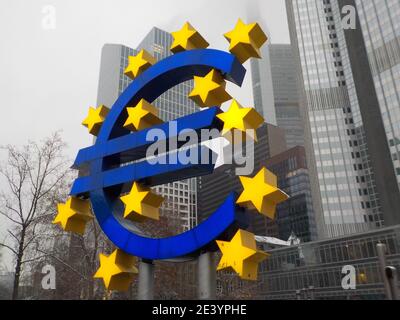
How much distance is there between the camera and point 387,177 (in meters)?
95.4

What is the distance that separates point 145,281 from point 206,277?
2112 millimetres

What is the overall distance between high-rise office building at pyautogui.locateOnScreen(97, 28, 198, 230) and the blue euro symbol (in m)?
78.2

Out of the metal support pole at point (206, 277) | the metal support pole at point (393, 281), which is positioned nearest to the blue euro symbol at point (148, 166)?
the metal support pole at point (206, 277)

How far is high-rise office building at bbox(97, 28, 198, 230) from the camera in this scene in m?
116

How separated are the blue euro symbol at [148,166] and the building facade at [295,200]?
121869 millimetres

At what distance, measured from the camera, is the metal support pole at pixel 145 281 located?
10.5 metres

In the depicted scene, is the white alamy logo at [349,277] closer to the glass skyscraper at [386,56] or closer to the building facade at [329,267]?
the building facade at [329,267]

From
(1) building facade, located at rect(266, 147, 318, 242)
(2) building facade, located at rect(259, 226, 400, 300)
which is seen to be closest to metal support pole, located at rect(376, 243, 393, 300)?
(2) building facade, located at rect(259, 226, 400, 300)

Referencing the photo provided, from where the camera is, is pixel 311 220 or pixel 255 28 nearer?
pixel 255 28
